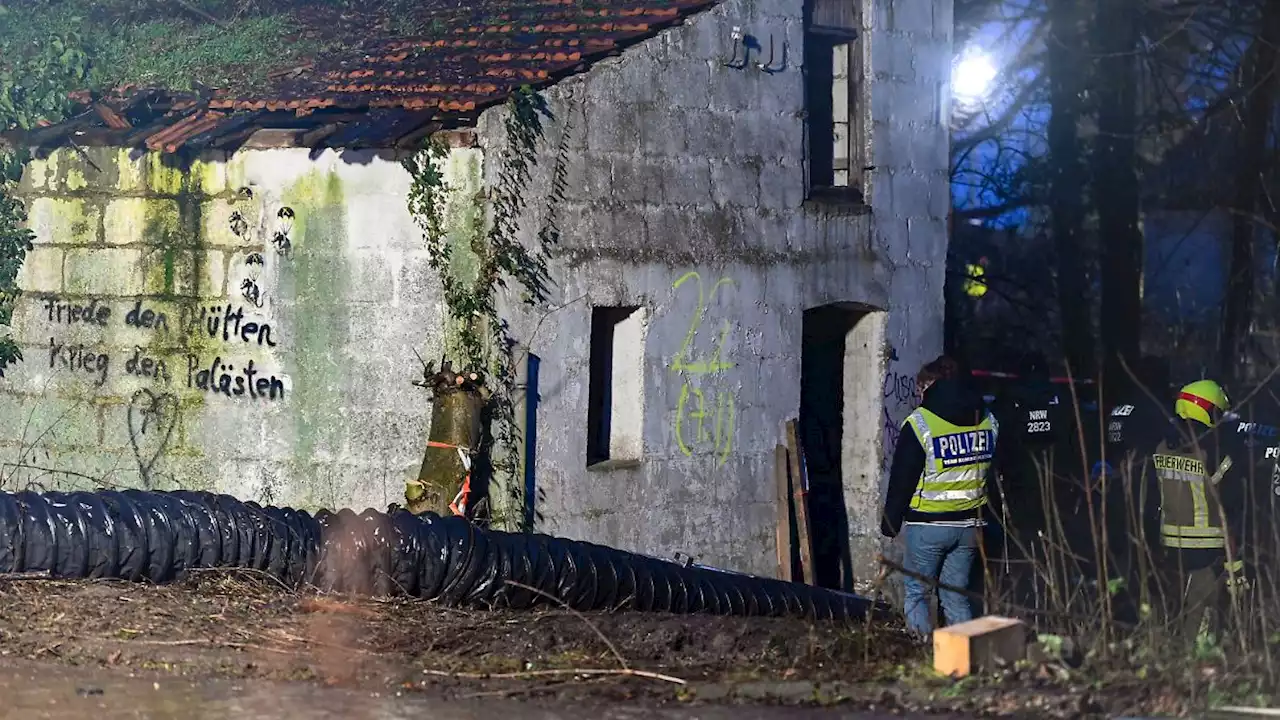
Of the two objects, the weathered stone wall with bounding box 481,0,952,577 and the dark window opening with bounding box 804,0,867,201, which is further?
the dark window opening with bounding box 804,0,867,201

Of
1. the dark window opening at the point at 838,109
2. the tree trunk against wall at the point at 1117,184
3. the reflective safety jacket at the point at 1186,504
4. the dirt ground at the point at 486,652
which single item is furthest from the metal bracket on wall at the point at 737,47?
the tree trunk against wall at the point at 1117,184

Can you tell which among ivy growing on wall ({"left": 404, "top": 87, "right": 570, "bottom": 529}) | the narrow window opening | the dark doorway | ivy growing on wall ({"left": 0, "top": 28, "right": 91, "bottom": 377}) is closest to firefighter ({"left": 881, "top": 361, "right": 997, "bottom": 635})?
ivy growing on wall ({"left": 404, "top": 87, "right": 570, "bottom": 529})

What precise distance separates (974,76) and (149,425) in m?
12.5

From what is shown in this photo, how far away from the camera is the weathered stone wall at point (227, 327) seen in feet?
33.4

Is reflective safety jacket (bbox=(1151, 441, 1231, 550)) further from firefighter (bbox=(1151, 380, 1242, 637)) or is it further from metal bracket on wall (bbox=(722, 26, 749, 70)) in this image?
metal bracket on wall (bbox=(722, 26, 749, 70))

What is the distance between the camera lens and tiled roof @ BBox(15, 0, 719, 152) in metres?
10.1

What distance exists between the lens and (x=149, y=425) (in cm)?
1079

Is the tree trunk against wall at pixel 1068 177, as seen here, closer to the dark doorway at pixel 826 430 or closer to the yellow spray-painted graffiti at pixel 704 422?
the dark doorway at pixel 826 430

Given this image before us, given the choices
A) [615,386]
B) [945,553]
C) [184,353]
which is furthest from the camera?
[615,386]

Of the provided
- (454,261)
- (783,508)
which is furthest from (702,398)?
(454,261)

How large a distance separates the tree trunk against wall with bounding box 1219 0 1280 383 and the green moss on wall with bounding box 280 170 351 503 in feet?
34.8

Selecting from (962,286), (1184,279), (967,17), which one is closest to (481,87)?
(967,17)

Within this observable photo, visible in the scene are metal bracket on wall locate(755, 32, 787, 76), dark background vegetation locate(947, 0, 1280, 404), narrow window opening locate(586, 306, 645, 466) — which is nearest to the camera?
narrow window opening locate(586, 306, 645, 466)

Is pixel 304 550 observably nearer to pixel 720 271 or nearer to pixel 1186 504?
pixel 720 271
